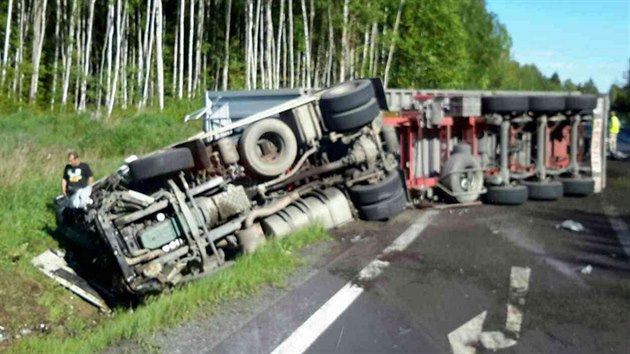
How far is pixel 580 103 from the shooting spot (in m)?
13.1

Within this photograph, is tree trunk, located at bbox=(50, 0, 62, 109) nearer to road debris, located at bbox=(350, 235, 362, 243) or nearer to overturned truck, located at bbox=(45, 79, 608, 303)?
overturned truck, located at bbox=(45, 79, 608, 303)

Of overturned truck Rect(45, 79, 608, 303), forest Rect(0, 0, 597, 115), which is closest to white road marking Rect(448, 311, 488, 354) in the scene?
overturned truck Rect(45, 79, 608, 303)

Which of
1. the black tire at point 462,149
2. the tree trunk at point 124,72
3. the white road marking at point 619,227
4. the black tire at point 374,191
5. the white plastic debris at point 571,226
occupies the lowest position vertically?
the white road marking at point 619,227

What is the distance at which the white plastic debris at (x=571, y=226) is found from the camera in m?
9.84

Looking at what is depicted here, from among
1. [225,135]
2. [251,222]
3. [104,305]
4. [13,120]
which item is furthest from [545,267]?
[13,120]

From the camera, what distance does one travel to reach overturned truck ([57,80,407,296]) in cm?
778

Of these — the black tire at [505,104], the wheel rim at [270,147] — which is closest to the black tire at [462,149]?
the black tire at [505,104]

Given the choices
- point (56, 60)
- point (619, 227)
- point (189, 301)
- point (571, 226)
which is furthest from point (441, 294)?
point (56, 60)

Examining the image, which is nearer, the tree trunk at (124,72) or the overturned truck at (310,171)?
the overturned truck at (310,171)

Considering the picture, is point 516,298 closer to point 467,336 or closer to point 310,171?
point 467,336

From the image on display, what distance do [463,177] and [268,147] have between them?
3868mm

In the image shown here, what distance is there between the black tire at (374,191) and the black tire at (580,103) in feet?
15.3

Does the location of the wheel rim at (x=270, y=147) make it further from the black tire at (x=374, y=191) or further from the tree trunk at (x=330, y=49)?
the tree trunk at (x=330, y=49)

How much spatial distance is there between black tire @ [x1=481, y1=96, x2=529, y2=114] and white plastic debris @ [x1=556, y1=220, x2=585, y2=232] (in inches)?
111
